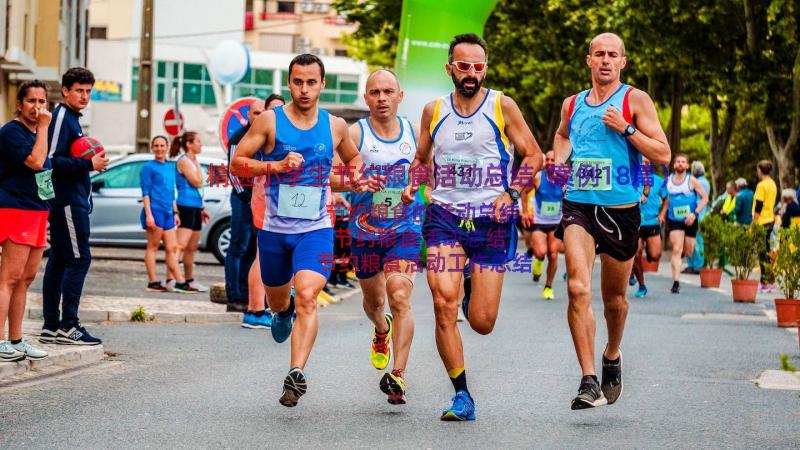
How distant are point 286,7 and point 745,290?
90289 millimetres

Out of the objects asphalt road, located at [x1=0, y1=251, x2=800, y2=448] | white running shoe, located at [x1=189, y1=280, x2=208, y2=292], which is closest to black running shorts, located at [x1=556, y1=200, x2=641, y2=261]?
asphalt road, located at [x1=0, y1=251, x2=800, y2=448]

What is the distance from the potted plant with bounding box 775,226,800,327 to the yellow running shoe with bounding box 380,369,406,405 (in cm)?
700

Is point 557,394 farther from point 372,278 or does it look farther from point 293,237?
point 293,237

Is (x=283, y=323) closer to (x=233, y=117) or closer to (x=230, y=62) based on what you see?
(x=233, y=117)

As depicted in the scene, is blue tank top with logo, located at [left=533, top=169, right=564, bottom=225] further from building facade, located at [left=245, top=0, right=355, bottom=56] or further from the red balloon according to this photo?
building facade, located at [left=245, top=0, right=355, bottom=56]

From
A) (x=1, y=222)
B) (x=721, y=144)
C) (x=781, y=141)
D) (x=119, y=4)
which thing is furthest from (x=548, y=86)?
(x=119, y=4)

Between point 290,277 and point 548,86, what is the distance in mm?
37223

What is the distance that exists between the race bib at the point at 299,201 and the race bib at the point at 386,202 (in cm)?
77

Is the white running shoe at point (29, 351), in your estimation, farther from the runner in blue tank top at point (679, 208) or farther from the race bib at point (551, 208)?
the runner in blue tank top at point (679, 208)

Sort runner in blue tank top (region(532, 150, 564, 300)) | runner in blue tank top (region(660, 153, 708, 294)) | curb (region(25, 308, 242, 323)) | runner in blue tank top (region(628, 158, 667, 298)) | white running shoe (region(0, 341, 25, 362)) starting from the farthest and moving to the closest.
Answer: runner in blue tank top (region(660, 153, 708, 294))
runner in blue tank top (region(628, 158, 667, 298))
runner in blue tank top (region(532, 150, 564, 300))
curb (region(25, 308, 242, 323))
white running shoe (region(0, 341, 25, 362))

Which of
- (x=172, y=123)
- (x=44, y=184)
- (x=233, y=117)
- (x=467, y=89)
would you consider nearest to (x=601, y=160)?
(x=467, y=89)

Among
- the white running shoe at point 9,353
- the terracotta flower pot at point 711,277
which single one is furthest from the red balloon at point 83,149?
the terracotta flower pot at point 711,277

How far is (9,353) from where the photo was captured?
32.8 ft

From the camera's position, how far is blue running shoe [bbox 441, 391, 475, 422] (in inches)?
326
